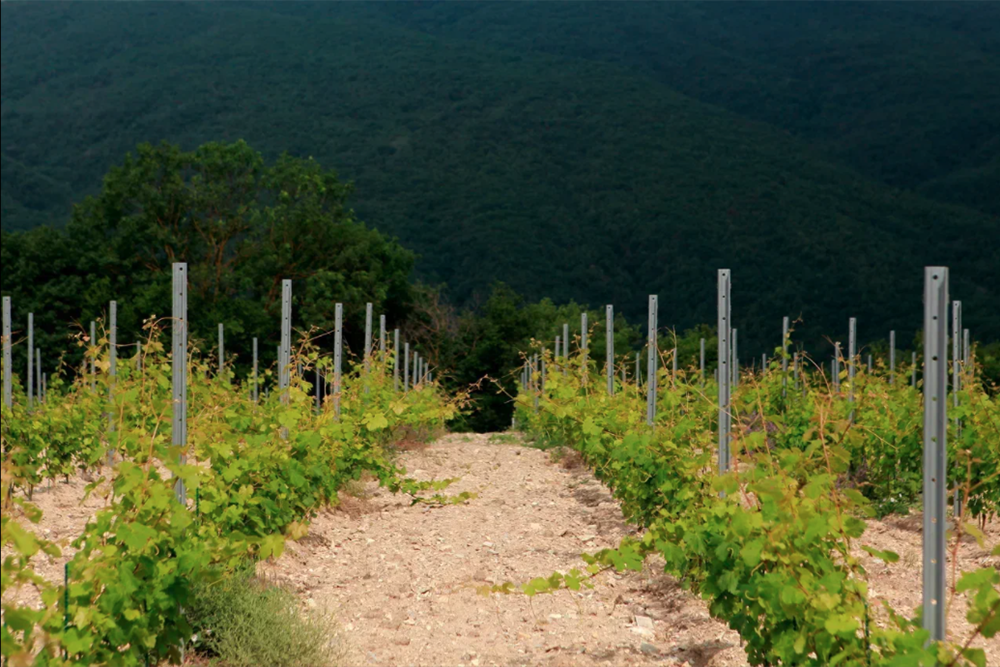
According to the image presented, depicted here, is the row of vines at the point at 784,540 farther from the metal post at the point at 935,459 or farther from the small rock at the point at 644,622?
the small rock at the point at 644,622

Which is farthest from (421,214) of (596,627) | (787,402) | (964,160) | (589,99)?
(596,627)

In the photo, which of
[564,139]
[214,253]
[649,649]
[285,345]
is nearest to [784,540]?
[649,649]

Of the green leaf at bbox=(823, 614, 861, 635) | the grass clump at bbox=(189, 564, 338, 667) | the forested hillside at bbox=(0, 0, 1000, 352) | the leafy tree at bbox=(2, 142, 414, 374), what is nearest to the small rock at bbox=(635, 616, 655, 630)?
the grass clump at bbox=(189, 564, 338, 667)

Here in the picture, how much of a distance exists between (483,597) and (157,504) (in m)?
2.44

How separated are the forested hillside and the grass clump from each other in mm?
36188

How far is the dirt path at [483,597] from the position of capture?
15.1ft

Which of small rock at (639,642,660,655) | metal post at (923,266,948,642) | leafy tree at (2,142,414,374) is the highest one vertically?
leafy tree at (2,142,414,374)

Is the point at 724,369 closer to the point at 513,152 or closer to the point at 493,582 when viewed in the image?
the point at 493,582

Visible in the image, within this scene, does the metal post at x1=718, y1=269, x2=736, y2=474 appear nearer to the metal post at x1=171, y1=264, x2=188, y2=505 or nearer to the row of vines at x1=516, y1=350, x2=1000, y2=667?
the row of vines at x1=516, y1=350, x2=1000, y2=667

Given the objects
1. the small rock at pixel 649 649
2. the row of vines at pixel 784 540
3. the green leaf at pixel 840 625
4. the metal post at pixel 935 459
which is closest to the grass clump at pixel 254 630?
the row of vines at pixel 784 540

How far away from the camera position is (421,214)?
1966 inches

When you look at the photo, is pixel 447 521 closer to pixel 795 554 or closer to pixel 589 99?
pixel 795 554

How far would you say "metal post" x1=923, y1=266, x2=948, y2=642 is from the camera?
3105mm

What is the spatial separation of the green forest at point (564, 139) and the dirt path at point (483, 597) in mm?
20292
